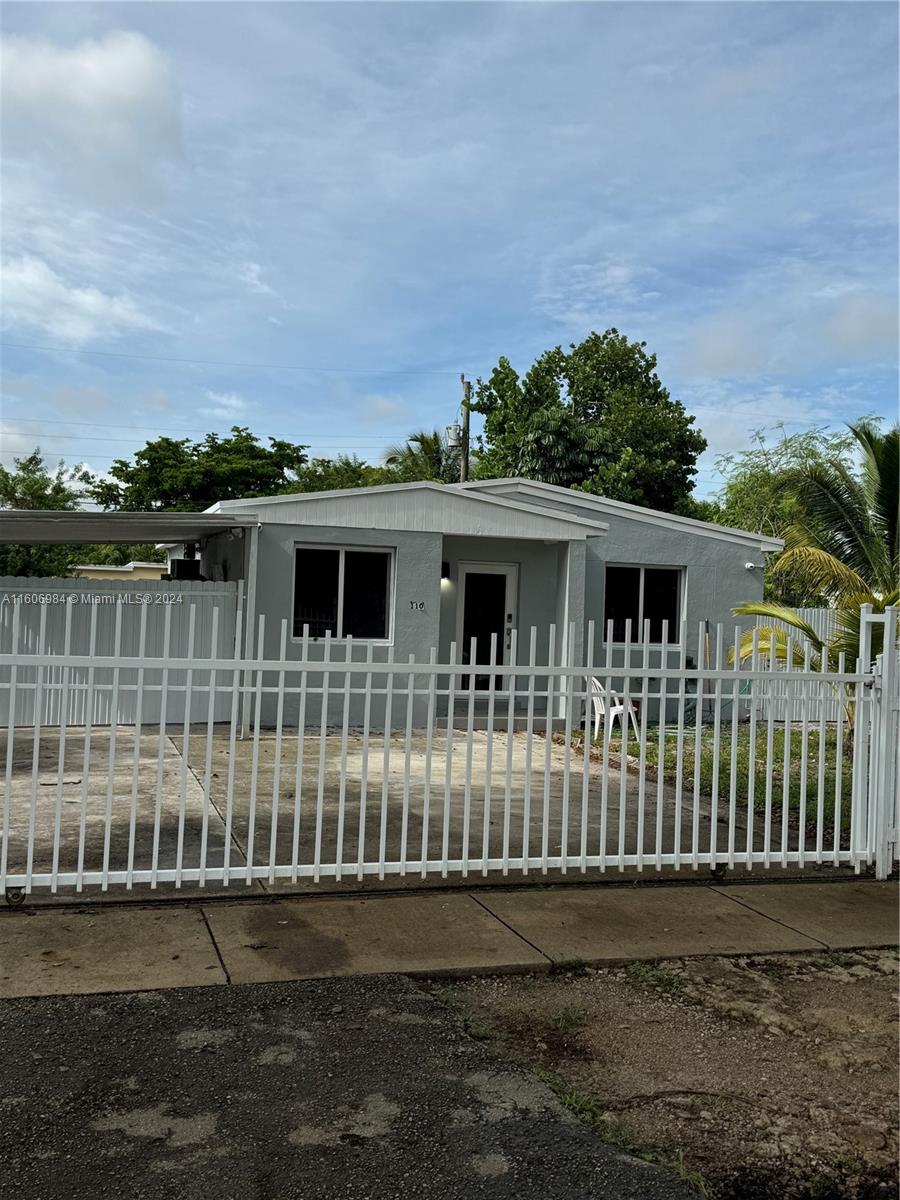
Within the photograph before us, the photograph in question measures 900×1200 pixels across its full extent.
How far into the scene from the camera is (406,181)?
43.0 ft

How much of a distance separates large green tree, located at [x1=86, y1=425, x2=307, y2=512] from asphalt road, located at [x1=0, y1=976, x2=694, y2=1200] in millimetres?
34091

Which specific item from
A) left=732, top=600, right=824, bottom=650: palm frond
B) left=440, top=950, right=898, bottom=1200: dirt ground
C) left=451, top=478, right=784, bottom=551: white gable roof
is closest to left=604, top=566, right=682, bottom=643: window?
left=451, top=478, right=784, bottom=551: white gable roof

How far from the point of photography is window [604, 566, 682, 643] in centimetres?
1712

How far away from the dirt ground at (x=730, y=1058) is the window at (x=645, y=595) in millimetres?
11956

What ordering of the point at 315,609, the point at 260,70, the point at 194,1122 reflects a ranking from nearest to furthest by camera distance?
the point at 194,1122 < the point at 260,70 < the point at 315,609

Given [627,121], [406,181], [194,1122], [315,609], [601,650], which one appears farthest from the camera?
[601,650]

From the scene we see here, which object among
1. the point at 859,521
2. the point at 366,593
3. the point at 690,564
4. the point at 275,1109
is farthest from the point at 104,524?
the point at 275,1109

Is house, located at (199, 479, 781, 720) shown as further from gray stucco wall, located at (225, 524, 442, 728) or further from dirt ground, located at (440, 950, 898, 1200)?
dirt ground, located at (440, 950, 898, 1200)

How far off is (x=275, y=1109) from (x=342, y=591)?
37.7ft

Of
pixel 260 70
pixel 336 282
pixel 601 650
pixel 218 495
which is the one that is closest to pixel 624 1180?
pixel 260 70

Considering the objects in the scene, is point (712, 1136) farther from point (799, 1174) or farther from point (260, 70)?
point (260, 70)

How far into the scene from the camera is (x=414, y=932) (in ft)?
17.6

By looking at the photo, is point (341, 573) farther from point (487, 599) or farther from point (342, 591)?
point (487, 599)

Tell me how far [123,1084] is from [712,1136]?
1.97m
